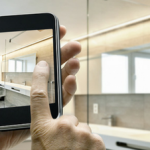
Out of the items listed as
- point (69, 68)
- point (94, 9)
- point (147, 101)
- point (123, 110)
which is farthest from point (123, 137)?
point (69, 68)

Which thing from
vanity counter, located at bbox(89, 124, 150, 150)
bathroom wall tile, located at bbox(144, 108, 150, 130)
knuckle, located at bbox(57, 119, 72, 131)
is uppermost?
knuckle, located at bbox(57, 119, 72, 131)

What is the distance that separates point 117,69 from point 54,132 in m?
1.10

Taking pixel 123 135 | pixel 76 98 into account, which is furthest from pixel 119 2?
pixel 76 98

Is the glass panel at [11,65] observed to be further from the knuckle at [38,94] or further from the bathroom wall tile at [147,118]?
the bathroom wall tile at [147,118]

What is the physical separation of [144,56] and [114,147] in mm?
568

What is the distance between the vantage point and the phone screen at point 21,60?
1.01 ft

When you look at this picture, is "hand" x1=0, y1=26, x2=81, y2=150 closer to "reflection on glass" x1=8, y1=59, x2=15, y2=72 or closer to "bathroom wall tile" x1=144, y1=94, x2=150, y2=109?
"reflection on glass" x1=8, y1=59, x2=15, y2=72

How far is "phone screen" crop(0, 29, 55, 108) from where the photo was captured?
308 mm

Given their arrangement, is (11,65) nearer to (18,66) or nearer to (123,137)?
(18,66)

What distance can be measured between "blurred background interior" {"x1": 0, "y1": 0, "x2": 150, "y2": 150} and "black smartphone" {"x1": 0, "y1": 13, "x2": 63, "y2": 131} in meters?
0.90

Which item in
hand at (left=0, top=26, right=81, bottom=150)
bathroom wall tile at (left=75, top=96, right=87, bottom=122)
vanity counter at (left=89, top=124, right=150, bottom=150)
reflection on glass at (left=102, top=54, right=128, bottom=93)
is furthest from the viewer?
bathroom wall tile at (left=75, top=96, right=87, bottom=122)

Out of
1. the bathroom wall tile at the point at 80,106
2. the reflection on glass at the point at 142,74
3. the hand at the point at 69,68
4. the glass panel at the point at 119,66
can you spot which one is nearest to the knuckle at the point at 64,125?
the hand at the point at 69,68

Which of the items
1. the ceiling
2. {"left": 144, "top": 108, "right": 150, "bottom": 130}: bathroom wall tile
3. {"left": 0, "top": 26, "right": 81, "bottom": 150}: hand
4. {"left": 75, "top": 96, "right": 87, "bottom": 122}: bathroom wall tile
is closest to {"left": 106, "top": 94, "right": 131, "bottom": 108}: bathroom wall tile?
{"left": 144, "top": 108, "right": 150, "bottom": 130}: bathroom wall tile

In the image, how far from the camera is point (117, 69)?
1282mm
